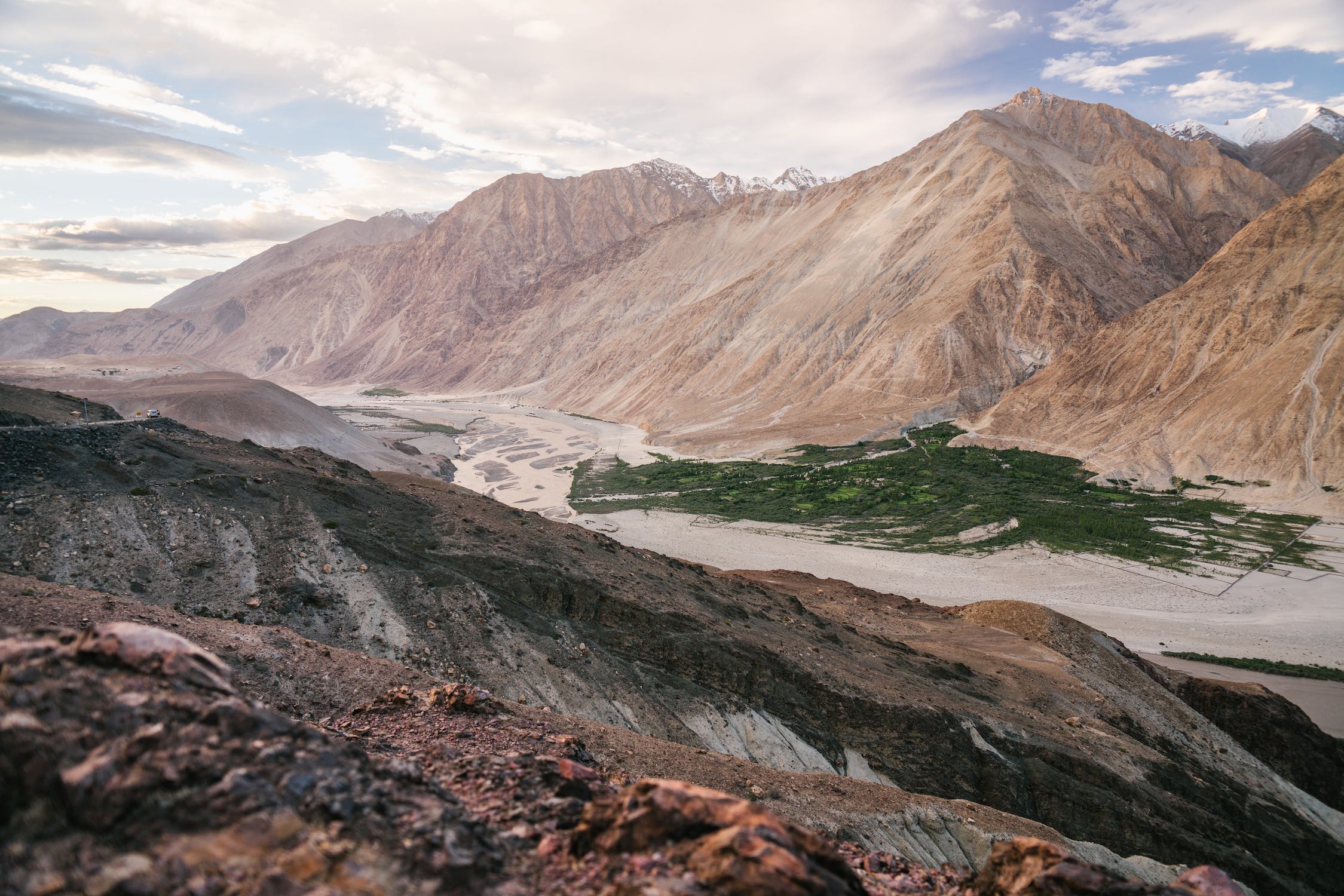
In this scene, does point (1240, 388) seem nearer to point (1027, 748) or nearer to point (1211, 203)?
point (1027, 748)

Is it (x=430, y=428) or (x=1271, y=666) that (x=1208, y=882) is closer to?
(x=1271, y=666)

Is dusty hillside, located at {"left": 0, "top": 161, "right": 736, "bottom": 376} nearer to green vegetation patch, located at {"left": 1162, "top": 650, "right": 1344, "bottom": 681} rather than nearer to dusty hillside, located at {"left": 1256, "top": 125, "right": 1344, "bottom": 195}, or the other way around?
dusty hillside, located at {"left": 1256, "top": 125, "right": 1344, "bottom": 195}

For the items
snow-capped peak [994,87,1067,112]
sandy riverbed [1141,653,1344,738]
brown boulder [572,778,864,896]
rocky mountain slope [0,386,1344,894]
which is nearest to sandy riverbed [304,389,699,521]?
rocky mountain slope [0,386,1344,894]

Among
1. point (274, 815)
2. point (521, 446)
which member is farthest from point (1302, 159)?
point (274, 815)

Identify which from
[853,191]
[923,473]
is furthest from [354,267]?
[923,473]

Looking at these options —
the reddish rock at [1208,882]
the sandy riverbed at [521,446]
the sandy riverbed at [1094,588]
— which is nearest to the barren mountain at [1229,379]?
the sandy riverbed at [1094,588]

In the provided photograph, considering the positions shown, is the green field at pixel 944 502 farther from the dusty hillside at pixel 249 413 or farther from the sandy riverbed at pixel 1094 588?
the dusty hillside at pixel 249 413
